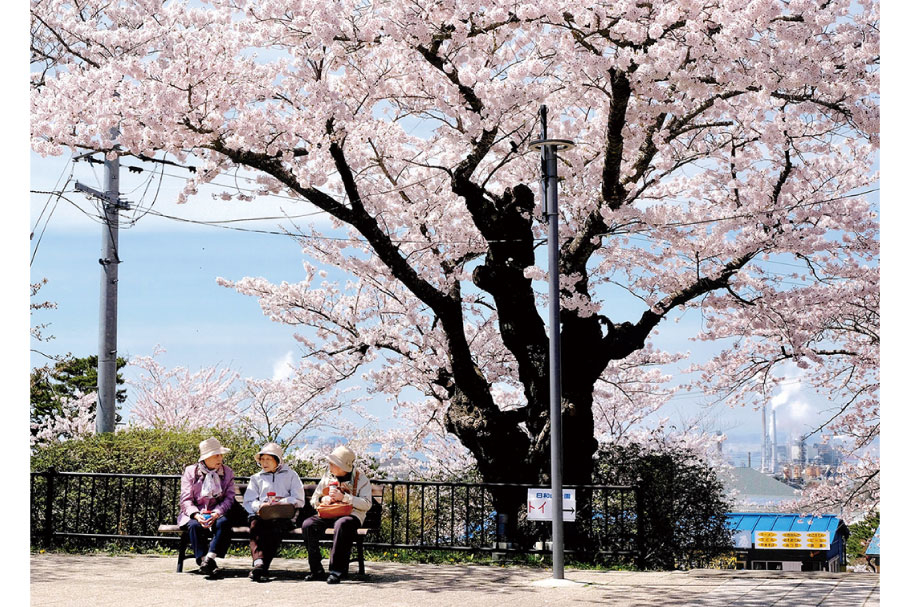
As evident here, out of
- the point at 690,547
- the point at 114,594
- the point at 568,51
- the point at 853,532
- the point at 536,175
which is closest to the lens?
the point at 114,594

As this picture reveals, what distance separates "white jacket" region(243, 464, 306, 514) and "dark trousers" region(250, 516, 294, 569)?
19 centimetres

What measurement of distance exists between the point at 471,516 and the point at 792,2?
297 inches

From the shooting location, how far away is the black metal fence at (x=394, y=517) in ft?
Answer: 37.9

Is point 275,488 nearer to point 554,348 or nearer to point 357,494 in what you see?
point 357,494

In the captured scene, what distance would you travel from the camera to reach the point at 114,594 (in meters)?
8.34

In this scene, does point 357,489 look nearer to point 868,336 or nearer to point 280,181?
point 280,181

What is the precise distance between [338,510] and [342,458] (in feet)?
1.74

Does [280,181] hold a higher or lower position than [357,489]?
higher

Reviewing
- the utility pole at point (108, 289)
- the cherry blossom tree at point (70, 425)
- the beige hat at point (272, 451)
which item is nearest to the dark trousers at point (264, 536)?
the beige hat at point (272, 451)

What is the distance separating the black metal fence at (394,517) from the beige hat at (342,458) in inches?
71.3

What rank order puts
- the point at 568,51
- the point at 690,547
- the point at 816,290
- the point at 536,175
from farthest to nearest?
the point at 536,175
the point at 816,290
the point at 690,547
the point at 568,51

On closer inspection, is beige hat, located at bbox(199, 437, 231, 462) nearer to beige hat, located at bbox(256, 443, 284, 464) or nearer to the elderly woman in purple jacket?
the elderly woman in purple jacket

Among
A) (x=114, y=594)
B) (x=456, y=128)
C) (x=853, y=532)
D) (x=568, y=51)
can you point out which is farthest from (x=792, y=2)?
(x=853, y=532)

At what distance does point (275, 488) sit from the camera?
31.4 ft
